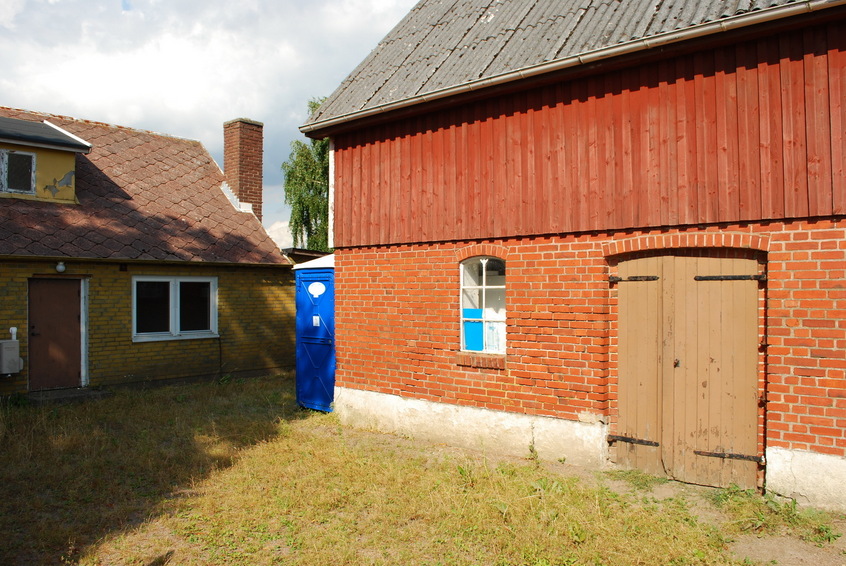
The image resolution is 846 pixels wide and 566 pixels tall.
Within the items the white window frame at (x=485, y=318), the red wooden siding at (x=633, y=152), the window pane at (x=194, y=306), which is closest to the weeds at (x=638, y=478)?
the white window frame at (x=485, y=318)

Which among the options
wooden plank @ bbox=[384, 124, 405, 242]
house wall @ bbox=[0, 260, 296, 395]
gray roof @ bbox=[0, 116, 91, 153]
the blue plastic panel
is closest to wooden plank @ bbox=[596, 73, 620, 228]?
wooden plank @ bbox=[384, 124, 405, 242]

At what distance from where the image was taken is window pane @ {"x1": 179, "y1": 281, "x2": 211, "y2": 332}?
48.9ft

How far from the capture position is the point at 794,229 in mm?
6453

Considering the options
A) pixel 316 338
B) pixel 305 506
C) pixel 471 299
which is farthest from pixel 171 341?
pixel 305 506

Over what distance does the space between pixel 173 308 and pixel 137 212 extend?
2.32 m

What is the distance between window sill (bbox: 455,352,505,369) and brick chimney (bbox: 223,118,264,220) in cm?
1032

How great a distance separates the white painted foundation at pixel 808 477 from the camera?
20.3 feet

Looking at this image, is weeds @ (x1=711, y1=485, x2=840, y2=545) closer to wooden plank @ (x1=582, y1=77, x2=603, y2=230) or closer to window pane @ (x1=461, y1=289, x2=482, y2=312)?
wooden plank @ (x1=582, y1=77, x2=603, y2=230)

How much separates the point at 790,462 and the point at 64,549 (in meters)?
6.64

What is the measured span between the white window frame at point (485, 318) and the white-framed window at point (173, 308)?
26.5ft

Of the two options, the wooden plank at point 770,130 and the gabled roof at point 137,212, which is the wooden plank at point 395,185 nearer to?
the wooden plank at point 770,130

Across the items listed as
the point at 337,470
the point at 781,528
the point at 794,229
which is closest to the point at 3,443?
the point at 337,470

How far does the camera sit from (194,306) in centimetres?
1515

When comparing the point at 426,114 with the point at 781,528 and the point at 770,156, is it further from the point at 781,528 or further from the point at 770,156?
the point at 781,528
